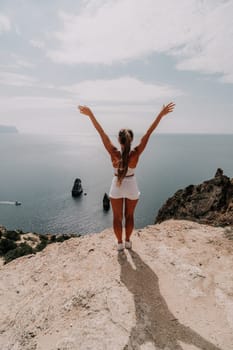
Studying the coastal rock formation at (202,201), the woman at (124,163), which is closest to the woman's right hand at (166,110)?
the woman at (124,163)

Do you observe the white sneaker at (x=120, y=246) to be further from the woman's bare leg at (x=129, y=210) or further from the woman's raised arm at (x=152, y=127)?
the woman's raised arm at (x=152, y=127)

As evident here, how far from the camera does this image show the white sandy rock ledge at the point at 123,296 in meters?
4.30

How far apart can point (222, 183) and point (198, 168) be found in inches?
4109

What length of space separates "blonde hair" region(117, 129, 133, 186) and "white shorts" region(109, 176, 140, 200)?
0.14 meters

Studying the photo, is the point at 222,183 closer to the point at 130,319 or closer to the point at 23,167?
the point at 130,319

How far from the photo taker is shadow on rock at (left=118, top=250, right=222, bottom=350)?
4.13 metres

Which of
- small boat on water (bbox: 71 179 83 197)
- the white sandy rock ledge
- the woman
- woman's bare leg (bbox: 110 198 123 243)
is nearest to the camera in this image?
the white sandy rock ledge

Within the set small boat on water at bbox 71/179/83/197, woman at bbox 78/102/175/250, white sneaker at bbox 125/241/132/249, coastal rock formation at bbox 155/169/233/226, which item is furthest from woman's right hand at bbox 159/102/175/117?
small boat on water at bbox 71/179/83/197

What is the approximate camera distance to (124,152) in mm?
5863

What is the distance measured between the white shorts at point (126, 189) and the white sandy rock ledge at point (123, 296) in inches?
71.4

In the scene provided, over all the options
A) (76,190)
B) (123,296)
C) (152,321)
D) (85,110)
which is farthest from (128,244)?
(76,190)

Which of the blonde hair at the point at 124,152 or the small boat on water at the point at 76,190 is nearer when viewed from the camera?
the blonde hair at the point at 124,152

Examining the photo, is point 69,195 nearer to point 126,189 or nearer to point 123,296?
point 126,189

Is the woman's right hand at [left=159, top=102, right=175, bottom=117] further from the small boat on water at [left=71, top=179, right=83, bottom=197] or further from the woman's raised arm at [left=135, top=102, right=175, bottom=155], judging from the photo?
the small boat on water at [left=71, top=179, right=83, bottom=197]
